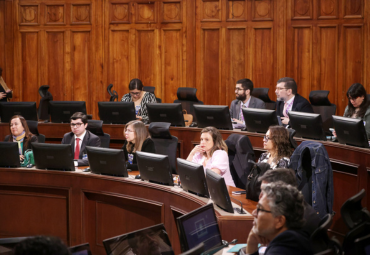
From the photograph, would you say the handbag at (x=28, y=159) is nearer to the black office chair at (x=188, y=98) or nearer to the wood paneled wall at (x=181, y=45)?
the black office chair at (x=188, y=98)

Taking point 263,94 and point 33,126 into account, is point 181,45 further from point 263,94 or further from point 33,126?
point 33,126

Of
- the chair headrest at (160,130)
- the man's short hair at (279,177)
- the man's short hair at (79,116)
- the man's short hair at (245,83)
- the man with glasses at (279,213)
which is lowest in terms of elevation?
the man with glasses at (279,213)

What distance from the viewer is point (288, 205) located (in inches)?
82.0

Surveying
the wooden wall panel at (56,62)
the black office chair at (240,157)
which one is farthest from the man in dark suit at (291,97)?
the wooden wall panel at (56,62)

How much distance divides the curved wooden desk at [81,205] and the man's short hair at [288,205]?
1.41 m

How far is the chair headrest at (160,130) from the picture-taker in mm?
4758

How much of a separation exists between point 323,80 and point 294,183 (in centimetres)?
540

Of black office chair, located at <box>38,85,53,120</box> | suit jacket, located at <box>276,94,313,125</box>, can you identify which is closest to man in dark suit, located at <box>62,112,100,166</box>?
suit jacket, located at <box>276,94,313,125</box>

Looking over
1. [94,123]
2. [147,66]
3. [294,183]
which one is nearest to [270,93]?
[147,66]

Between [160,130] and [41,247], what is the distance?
3.25 meters

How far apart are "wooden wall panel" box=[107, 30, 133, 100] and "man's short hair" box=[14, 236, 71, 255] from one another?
674 cm

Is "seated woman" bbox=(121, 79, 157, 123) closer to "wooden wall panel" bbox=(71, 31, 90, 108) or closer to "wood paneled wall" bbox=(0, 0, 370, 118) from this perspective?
"wood paneled wall" bbox=(0, 0, 370, 118)

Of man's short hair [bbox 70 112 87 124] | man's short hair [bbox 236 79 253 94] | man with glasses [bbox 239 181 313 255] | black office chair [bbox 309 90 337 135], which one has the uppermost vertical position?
man's short hair [bbox 236 79 253 94]

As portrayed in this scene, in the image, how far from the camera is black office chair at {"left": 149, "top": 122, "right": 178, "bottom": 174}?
4.78m
